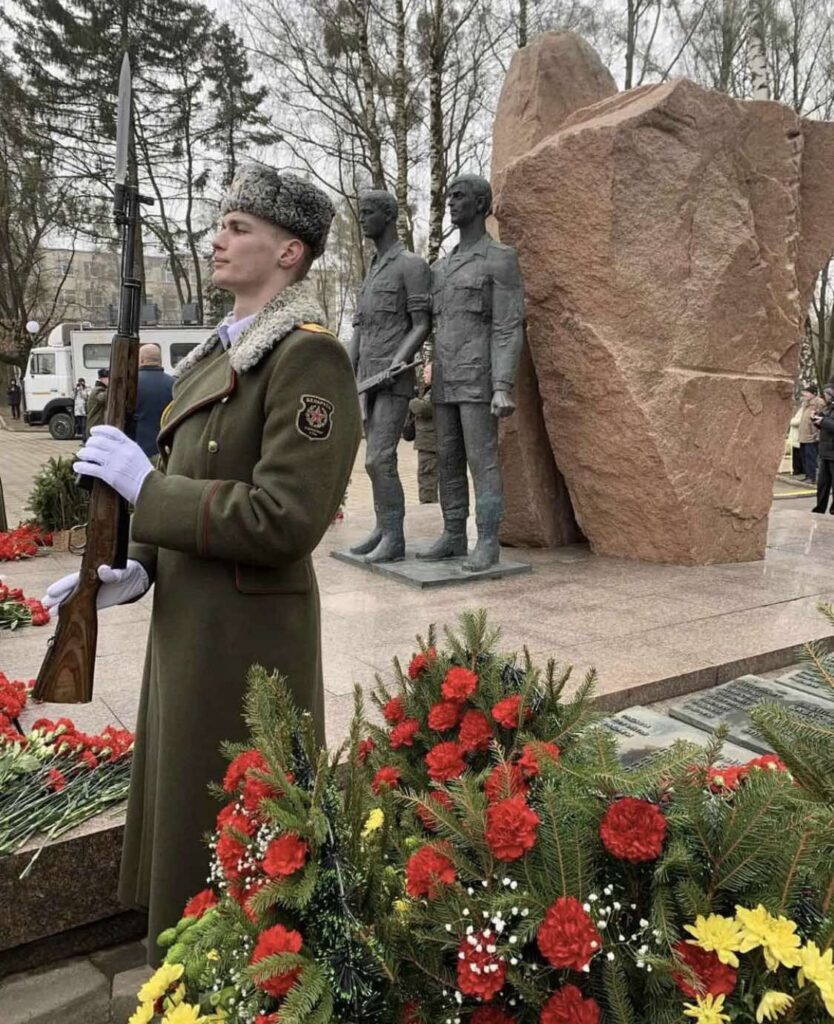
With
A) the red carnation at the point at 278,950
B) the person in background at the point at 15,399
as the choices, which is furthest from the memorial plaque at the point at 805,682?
the person in background at the point at 15,399

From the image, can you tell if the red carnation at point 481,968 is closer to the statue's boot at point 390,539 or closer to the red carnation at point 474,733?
the red carnation at point 474,733

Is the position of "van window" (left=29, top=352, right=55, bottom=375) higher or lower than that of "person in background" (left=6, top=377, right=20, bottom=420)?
higher

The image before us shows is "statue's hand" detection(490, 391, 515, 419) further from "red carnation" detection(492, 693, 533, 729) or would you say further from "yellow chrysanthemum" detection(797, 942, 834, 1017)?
"yellow chrysanthemum" detection(797, 942, 834, 1017)

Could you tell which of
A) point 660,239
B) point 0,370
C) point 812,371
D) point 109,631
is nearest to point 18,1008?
point 109,631

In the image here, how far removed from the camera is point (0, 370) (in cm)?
3559

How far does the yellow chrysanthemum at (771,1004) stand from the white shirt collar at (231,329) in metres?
1.40

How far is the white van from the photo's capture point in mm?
22625

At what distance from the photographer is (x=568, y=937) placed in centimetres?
110

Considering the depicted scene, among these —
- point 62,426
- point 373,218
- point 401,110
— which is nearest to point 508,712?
point 373,218

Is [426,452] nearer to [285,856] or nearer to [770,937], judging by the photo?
[285,856]

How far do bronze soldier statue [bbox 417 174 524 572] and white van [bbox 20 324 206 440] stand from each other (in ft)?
56.7

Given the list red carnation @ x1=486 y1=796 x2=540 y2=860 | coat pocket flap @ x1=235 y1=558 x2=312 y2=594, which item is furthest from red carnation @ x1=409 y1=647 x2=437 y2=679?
red carnation @ x1=486 y1=796 x2=540 y2=860

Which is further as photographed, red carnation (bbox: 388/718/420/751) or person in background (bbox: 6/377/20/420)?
person in background (bbox: 6/377/20/420)

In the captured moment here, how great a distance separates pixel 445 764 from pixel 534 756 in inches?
7.2
